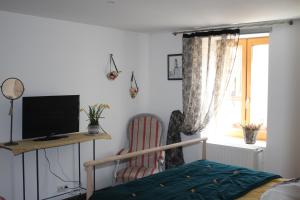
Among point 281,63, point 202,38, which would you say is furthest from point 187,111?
point 281,63

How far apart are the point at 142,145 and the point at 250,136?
150cm

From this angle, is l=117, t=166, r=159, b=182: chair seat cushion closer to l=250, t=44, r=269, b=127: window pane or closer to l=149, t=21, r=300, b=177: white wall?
l=149, t=21, r=300, b=177: white wall

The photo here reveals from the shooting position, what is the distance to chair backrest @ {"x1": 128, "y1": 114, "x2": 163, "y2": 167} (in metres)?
4.55

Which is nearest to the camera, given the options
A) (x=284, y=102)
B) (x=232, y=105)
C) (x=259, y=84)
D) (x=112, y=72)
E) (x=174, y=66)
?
(x=284, y=102)

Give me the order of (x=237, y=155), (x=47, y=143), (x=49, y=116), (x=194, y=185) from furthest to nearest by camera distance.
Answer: (x=237, y=155)
(x=49, y=116)
(x=47, y=143)
(x=194, y=185)

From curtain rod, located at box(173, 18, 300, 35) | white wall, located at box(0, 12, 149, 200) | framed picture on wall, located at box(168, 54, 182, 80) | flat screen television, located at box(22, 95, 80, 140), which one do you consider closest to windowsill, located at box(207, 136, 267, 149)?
framed picture on wall, located at box(168, 54, 182, 80)

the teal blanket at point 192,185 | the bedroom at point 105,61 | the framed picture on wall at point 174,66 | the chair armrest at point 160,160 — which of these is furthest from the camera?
the framed picture on wall at point 174,66

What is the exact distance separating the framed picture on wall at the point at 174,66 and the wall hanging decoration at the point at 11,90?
2231 millimetres

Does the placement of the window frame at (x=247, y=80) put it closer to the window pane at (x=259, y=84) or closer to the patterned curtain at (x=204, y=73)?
Answer: the window pane at (x=259, y=84)

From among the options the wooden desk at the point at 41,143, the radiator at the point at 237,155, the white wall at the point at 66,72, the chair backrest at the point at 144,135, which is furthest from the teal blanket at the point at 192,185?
the white wall at the point at 66,72

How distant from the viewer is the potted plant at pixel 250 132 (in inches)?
164

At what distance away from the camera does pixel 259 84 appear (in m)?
4.41

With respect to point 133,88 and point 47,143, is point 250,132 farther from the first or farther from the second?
point 47,143

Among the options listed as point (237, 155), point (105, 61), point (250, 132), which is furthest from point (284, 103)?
point (105, 61)
